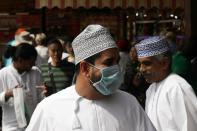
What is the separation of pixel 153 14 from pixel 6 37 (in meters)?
3.97

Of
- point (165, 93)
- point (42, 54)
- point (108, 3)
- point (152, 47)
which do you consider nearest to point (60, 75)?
point (152, 47)

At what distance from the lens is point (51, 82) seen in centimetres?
750

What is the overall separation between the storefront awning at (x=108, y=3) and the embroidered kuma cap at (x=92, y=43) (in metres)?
10.5

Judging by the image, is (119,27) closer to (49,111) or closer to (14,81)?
(14,81)

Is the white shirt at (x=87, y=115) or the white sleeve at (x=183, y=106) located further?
the white sleeve at (x=183, y=106)

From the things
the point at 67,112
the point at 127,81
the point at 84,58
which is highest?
the point at 84,58

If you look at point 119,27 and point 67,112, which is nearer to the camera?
point 67,112

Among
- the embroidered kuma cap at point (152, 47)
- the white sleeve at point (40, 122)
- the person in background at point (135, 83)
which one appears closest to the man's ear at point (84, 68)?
the white sleeve at point (40, 122)

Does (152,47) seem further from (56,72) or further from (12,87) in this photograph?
(56,72)

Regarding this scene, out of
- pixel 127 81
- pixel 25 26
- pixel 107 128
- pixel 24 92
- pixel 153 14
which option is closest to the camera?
pixel 107 128

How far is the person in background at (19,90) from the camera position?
676 centimetres

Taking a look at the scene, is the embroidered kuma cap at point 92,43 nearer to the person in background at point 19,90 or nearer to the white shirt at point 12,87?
the person in background at point 19,90

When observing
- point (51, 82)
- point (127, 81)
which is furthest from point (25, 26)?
point (51, 82)

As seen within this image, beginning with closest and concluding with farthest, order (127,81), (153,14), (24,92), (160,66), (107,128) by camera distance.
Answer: (107,128)
(160,66)
(24,92)
(127,81)
(153,14)
